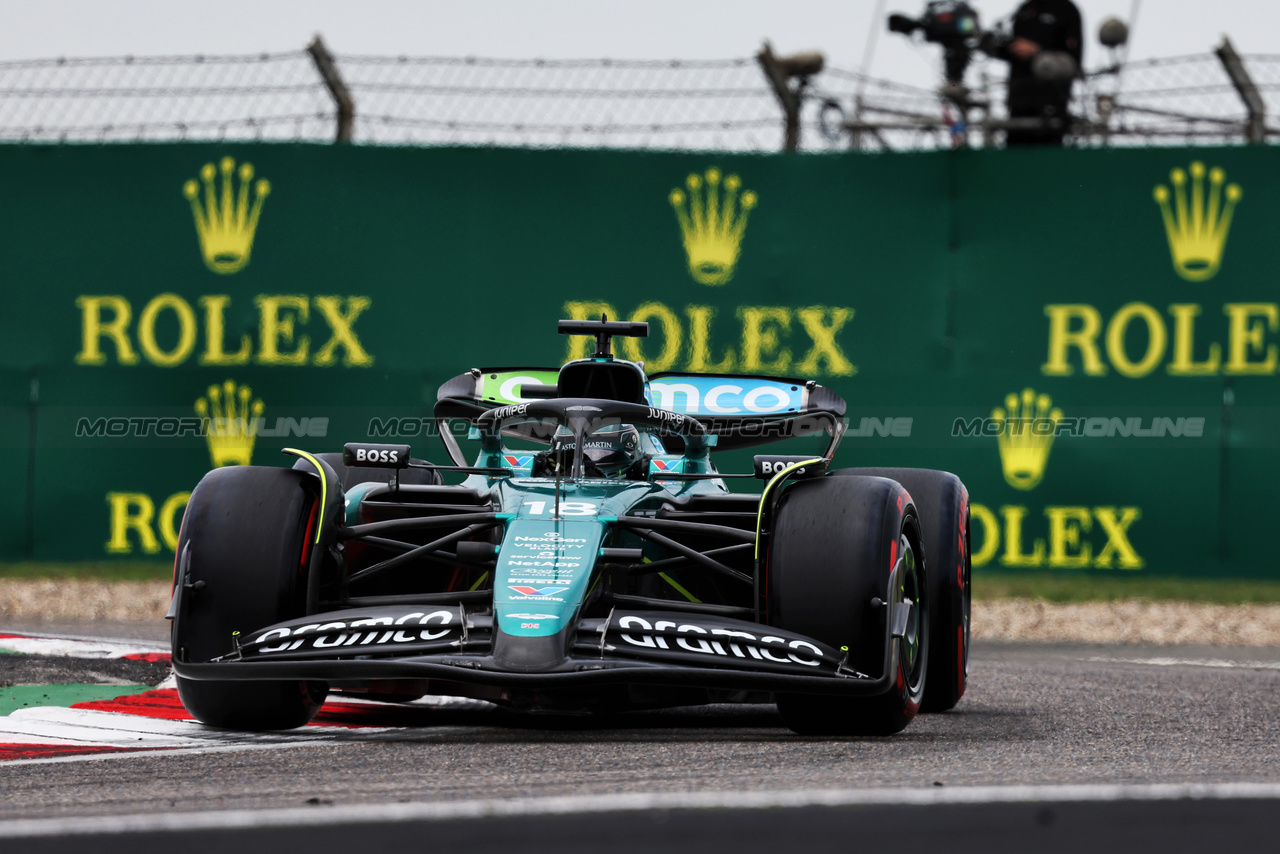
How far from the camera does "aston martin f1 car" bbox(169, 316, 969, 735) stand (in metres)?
5.23

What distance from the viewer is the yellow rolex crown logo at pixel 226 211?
1117cm

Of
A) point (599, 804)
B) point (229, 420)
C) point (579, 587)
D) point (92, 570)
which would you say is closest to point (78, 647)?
point (92, 570)

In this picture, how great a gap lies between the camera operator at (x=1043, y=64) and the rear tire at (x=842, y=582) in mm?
5892

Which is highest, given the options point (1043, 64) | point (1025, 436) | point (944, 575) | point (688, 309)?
point (1043, 64)

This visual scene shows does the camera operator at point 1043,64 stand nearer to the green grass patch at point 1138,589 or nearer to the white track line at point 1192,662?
the green grass patch at point 1138,589

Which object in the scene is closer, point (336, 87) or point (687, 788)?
point (687, 788)

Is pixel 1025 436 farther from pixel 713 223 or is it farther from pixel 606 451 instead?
pixel 606 451

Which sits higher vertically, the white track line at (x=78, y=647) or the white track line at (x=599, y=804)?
the white track line at (x=599, y=804)

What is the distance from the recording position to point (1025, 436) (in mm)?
10523

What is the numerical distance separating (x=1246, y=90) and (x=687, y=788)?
773 cm

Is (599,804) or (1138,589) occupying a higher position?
(599,804)

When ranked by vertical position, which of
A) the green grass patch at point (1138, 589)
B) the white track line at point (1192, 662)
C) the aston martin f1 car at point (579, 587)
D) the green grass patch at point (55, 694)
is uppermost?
the aston martin f1 car at point (579, 587)

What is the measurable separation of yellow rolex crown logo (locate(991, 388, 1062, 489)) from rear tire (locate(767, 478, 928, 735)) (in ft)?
16.3

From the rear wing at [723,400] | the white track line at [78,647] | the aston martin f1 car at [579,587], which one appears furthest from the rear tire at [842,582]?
the white track line at [78,647]
